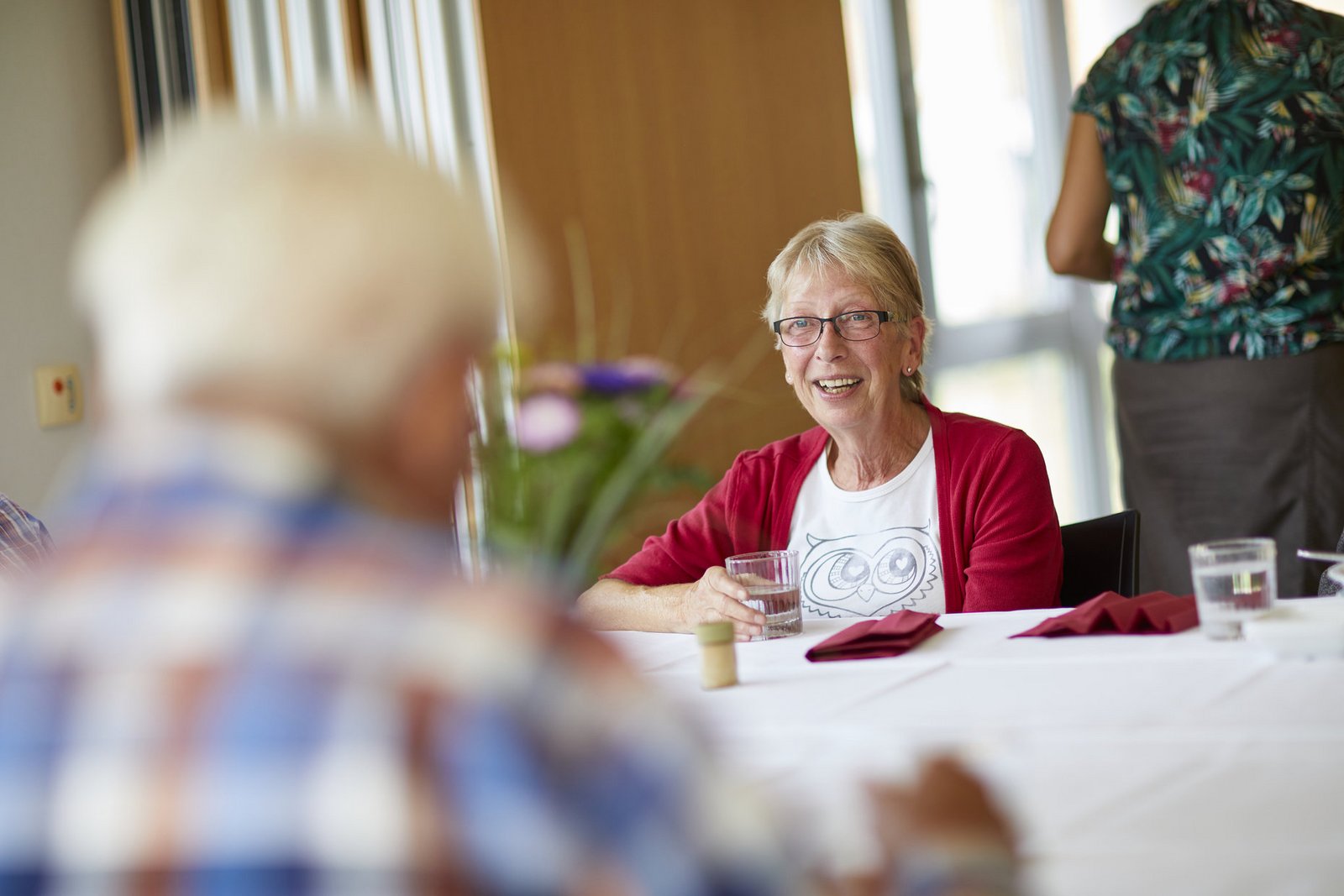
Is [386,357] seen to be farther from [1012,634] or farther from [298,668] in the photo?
[1012,634]

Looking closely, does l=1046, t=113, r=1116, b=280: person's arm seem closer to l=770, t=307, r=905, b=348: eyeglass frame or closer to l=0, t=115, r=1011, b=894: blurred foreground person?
l=770, t=307, r=905, b=348: eyeglass frame

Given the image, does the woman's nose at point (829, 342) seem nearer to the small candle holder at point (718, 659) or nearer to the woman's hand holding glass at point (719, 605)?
the woman's hand holding glass at point (719, 605)

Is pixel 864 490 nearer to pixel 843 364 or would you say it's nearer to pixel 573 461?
pixel 843 364

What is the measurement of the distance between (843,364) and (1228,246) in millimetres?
1313

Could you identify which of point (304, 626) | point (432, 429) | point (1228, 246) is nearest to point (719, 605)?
point (432, 429)

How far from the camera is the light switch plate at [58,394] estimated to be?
2.78 metres

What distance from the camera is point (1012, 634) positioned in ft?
5.90

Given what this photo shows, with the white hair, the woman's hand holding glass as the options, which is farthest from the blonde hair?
the white hair

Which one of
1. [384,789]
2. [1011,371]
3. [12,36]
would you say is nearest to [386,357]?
[384,789]

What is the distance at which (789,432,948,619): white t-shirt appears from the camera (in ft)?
7.29

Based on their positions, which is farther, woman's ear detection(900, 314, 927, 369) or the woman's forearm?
woman's ear detection(900, 314, 927, 369)

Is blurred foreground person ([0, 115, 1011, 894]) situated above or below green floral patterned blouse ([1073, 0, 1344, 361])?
below

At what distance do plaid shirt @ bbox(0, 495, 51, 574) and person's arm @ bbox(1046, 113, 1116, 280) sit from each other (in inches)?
93.2

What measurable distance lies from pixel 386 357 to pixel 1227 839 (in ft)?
2.31
